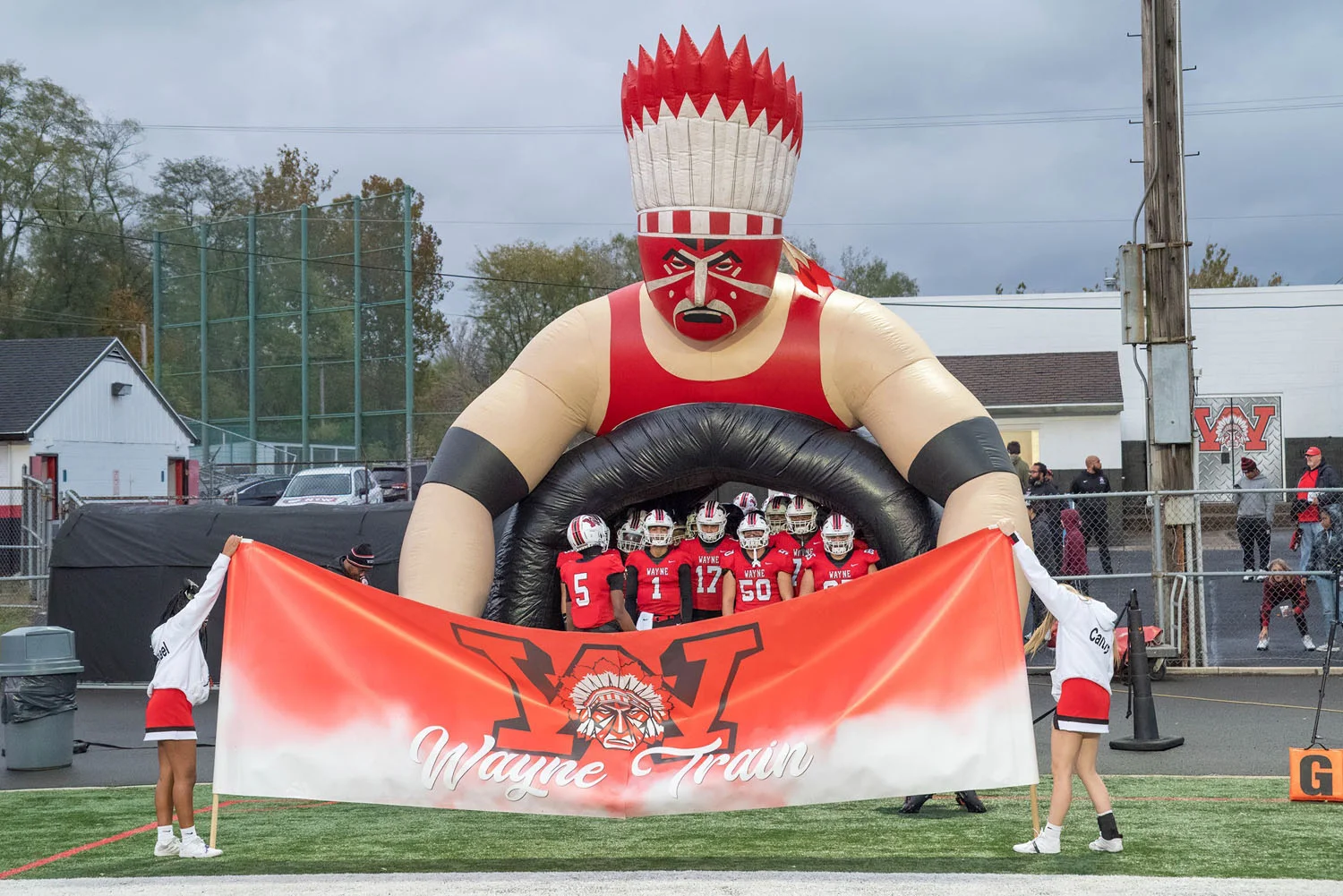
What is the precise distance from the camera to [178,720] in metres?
6.30

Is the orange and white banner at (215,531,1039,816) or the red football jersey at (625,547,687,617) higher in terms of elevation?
the red football jersey at (625,547,687,617)

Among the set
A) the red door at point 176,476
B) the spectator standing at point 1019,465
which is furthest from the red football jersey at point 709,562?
the red door at point 176,476

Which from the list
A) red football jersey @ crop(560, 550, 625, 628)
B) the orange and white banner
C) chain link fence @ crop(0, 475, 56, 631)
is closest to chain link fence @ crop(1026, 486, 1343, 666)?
red football jersey @ crop(560, 550, 625, 628)

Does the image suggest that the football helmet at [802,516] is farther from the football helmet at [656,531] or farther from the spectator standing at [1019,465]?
the spectator standing at [1019,465]

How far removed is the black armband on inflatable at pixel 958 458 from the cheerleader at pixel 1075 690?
39.4 inches

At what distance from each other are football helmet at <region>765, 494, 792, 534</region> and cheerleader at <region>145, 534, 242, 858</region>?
3.20 meters

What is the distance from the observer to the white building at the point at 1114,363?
26.2 m

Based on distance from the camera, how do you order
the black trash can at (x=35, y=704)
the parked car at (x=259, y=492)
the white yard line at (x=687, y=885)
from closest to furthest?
the white yard line at (x=687, y=885)
the black trash can at (x=35, y=704)
the parked car at (x=259, y=492)

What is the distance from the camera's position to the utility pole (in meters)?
12.9

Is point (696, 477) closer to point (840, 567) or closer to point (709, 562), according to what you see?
point (709, 562)

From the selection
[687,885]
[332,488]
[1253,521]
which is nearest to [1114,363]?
[1253,521]

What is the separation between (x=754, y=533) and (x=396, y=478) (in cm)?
2015

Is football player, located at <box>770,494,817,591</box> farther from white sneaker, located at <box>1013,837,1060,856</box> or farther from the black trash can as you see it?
the black trash can

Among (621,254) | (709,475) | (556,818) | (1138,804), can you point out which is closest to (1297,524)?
(1138,804)
